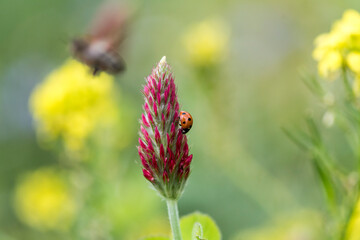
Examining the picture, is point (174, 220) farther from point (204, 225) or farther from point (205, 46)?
point (205, 46)

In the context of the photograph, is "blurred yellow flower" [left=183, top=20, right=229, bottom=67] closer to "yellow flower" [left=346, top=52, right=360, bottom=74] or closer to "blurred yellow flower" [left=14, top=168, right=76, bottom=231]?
"blurred yellow flower" [left=14, top=168, right=76, bottom=231]

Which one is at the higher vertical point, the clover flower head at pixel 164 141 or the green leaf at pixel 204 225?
the clover flower head at pixel 164 141

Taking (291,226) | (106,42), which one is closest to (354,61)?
(291,226)

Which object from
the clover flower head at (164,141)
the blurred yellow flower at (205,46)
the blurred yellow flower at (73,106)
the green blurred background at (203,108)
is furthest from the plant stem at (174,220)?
the blurred yellow flower at (205,46)

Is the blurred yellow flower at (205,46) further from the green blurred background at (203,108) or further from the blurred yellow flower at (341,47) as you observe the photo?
the blurred yellow flower at (341,47)

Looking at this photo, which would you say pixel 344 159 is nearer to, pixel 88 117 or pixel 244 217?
pixel 244 217

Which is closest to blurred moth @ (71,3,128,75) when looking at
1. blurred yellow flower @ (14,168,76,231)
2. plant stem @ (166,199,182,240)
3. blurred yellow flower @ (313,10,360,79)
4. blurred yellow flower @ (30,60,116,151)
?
blurred yellow flower @ (30,60,116,151)

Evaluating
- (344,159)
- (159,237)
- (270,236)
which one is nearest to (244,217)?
(344,159)

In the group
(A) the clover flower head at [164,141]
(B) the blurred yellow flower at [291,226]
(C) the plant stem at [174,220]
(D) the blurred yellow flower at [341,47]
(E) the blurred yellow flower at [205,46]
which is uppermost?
(E) the blurred yellow flower at [205,46]
